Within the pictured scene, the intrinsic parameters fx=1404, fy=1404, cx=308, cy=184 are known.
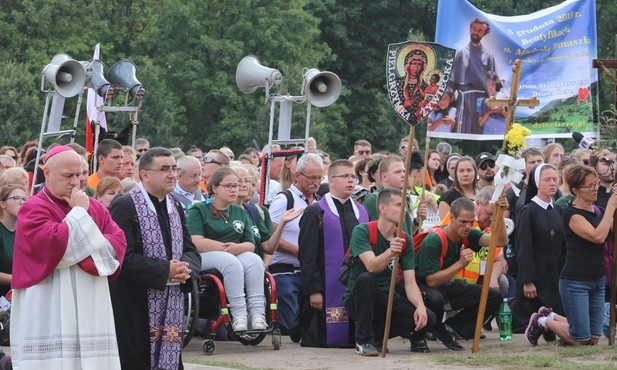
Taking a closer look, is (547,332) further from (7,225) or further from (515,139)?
(7,225)

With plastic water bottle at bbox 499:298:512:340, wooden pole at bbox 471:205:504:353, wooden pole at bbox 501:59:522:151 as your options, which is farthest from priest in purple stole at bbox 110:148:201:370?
plastic water bottle at bbox 499:298:512:340

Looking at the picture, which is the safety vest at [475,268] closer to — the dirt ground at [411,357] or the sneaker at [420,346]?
the dirt ground at [411,357]

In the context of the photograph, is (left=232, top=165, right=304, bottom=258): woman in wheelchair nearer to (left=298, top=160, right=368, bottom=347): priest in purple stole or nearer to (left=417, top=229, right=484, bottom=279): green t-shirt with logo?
(left=298, top=160, right=368, bottom=347): priest in purple stole

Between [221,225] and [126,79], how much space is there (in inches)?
148

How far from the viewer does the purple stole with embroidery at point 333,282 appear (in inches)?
530

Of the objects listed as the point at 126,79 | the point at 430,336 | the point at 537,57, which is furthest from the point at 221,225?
the point at 537,57

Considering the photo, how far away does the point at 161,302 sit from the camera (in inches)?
397

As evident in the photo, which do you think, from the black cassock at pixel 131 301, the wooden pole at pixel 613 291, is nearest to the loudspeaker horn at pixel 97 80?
the black cassock at pixel 131 301

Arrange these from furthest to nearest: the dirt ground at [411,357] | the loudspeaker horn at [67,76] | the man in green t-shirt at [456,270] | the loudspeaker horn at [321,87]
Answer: the loudspeaker horn at [321,87] < the loudspeaker horn at [67,76] < the man in green t-shirt at [456,270] < the dirt ground at [411,357]

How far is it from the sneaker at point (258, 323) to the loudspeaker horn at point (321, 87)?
12.5 feet

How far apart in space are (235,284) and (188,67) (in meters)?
33.9

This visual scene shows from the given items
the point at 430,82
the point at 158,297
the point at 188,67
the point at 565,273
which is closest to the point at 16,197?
the point at 158,297

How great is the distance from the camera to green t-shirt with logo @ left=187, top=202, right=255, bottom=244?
42.8 ft

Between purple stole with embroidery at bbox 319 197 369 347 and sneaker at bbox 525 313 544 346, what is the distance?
68.0 inches
